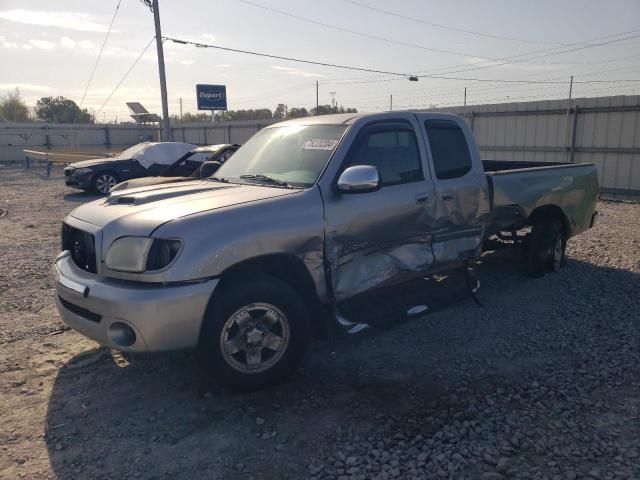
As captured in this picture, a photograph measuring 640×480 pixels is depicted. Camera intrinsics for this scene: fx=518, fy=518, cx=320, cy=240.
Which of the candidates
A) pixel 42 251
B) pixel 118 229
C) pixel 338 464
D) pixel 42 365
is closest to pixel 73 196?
pixel 42 251

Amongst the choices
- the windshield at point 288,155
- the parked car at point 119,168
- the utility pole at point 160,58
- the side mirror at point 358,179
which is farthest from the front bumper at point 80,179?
the side mirror at point 358,179

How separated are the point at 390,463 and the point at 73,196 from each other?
50.9ft

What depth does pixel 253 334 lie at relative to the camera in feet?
12.0

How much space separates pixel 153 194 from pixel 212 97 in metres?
34.7

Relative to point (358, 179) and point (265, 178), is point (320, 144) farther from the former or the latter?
point (358, 179)

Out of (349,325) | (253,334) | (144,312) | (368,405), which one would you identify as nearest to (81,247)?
(144,312)

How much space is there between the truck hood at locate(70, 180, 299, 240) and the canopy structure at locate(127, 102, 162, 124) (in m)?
36.0

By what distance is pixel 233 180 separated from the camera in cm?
472

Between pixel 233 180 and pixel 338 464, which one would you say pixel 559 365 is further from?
pixel 233 180

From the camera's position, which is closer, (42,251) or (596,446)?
(596,446)

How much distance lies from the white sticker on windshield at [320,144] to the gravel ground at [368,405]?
1.76 m

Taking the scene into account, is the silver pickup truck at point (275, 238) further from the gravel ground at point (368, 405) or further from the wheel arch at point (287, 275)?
the gravel ground at point (368, 405)

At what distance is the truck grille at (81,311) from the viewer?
3498 millimetres

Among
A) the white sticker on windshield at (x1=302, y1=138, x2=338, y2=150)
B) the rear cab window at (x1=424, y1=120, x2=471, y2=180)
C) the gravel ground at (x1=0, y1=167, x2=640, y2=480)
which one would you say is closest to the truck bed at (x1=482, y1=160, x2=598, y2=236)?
the rear cab window at (x1=424, y1=120, x2=471, y2=180)
